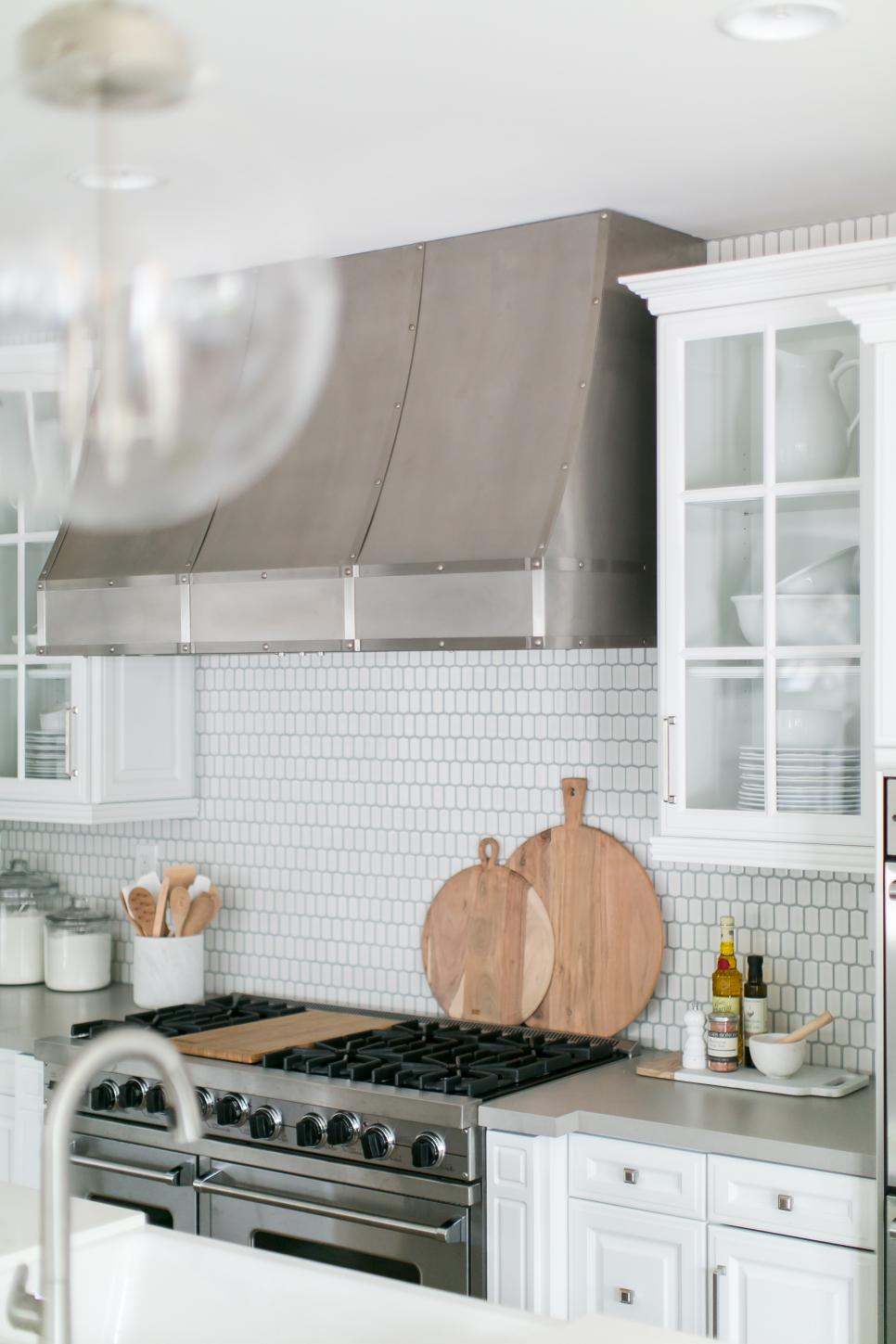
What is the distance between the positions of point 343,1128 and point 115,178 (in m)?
2.69

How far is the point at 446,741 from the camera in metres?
4.04

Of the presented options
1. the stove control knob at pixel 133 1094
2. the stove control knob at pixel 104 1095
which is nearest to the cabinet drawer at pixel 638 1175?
the stove control knob at pixel 133 1094

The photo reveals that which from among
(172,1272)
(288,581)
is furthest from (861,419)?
(172,1272)

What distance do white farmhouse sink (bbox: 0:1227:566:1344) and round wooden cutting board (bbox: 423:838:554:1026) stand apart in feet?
5.45

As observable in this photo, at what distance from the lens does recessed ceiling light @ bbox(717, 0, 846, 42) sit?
225 cm

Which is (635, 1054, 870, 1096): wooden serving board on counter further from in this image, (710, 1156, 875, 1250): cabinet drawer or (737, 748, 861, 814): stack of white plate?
(737, 748, 861, 814): stack of white plate

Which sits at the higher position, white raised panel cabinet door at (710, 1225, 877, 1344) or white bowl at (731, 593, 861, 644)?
white bowl at (731, 593, 861, 644)

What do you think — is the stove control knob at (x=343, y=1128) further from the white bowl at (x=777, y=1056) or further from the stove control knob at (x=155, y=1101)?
the white bowl at (x=777, y=1056)

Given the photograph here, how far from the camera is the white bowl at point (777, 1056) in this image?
10.6 feet

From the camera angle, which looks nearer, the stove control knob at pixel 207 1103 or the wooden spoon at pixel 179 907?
the stove control knob at pixel 207 1103

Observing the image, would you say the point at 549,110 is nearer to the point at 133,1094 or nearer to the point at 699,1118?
the point at 699,1118

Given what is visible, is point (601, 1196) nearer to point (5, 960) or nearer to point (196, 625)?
point (196, 625)

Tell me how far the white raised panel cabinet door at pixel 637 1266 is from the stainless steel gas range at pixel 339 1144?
20 centimetres

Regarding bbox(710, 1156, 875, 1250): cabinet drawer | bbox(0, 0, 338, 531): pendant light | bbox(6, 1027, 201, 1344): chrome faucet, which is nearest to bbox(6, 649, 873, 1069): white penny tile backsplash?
bbox(710, 1156, 875, 1250): cabinet drawer
